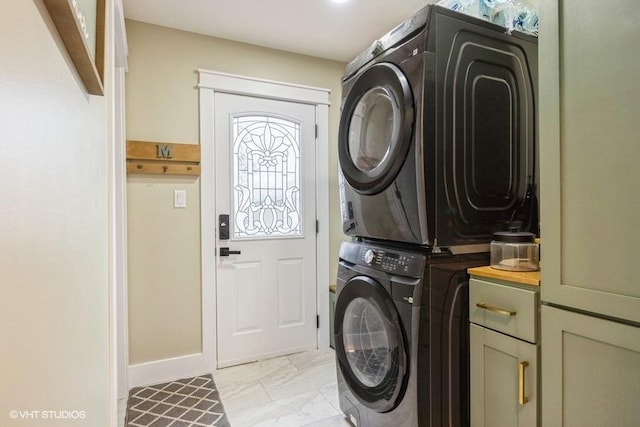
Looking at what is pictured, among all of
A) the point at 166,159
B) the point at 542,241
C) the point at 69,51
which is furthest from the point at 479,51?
the point at 166,159

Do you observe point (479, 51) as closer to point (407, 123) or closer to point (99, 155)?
point (407, 123)

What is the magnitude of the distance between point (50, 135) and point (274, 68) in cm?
233

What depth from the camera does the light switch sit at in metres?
2.39

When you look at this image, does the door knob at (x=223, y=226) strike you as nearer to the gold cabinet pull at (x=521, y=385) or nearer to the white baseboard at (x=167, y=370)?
the white baseboard at (x=167, y=370)

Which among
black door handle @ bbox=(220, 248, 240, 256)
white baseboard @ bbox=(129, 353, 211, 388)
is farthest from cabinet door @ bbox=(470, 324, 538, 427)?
white baseboard @ bbox=(129, 353, 211, 388)

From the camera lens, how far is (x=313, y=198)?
111 inches

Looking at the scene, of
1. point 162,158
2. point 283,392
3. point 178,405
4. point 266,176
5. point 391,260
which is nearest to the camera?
point 391,260

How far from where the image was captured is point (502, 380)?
4.24 feet

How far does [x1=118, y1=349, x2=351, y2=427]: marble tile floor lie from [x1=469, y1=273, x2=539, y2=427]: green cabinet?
833 mm

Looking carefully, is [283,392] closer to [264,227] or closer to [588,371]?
[264,227]

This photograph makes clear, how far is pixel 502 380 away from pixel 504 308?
0.89 feet

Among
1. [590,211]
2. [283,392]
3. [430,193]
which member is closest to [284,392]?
[283,392]

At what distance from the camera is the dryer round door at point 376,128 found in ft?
4.78

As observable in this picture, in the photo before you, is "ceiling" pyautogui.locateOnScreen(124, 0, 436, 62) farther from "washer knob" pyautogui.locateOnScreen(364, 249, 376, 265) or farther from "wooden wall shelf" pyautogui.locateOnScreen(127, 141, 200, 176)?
"washer knob" pyautogui.locateOnScreen(364, 249, 376, 265)
